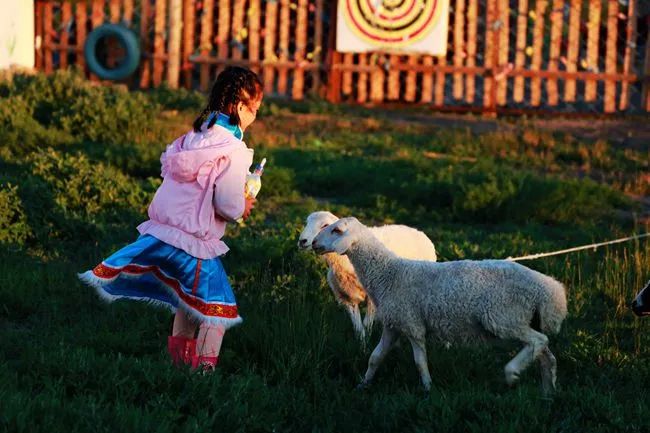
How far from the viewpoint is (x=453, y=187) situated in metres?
10.7

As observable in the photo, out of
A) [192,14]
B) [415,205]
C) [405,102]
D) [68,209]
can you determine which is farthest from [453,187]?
[192,14]

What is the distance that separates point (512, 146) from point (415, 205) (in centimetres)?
294

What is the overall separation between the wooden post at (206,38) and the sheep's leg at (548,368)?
474 inches

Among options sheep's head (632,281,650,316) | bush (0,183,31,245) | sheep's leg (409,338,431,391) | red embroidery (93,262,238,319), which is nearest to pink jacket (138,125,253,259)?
red embroidery (93,262,238,319)

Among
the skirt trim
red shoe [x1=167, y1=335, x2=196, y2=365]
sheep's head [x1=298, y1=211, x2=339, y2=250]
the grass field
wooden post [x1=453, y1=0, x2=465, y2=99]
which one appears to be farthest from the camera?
wooden post [x1=453, y1=0, x2=465, y2=99]

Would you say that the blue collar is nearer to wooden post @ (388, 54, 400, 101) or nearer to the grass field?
the grass field

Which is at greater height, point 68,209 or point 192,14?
point 192,14

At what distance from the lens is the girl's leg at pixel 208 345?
18.1 ft

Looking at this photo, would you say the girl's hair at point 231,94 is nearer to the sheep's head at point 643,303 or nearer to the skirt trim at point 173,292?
the skirt trim at point 173,292

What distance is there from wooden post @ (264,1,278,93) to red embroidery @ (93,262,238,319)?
1163cm

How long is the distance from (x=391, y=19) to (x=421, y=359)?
38.5 ft

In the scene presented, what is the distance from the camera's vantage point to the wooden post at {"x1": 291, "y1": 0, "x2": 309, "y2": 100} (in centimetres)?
1688

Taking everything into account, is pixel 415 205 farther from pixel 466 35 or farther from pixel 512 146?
→ pixel 466 35

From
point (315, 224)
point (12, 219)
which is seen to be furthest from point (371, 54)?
point (315, 224)
